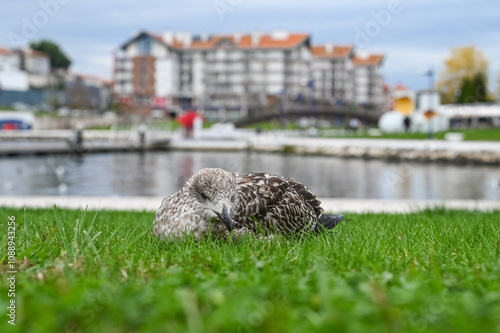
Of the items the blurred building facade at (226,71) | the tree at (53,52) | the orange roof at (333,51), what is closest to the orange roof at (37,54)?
the tree at (53,52)

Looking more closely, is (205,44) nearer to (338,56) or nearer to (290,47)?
(290,47)

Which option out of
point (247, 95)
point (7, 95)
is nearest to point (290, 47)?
point (247, 95)

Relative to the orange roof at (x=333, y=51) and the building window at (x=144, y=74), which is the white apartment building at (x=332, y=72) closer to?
the orange roof at (x=333, y=51)

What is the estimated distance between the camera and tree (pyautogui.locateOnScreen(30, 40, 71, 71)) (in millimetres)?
122562

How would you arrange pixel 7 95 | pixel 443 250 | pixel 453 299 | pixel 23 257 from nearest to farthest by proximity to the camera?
pixel 453 299 < pixel 23 257 < pixel 443 250 < pixel 7 95

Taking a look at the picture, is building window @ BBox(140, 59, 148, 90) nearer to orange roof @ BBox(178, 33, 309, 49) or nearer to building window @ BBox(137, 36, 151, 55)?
building window @ BBox(137, 36, 151, 55)

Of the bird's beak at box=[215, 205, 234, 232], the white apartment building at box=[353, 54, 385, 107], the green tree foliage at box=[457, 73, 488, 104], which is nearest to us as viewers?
the bird's beak at box=[215, 205, 234, 232]

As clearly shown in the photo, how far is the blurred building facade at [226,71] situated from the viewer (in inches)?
4296

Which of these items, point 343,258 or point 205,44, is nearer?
point 343,258

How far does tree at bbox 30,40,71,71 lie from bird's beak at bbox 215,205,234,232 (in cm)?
12571

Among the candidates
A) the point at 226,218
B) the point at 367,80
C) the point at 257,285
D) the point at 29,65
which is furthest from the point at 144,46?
the point at 257,285

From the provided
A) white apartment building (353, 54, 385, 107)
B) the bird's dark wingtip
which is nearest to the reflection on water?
the bird's dark wingtip

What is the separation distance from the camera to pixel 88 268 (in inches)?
128

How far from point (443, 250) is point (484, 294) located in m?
1.42
